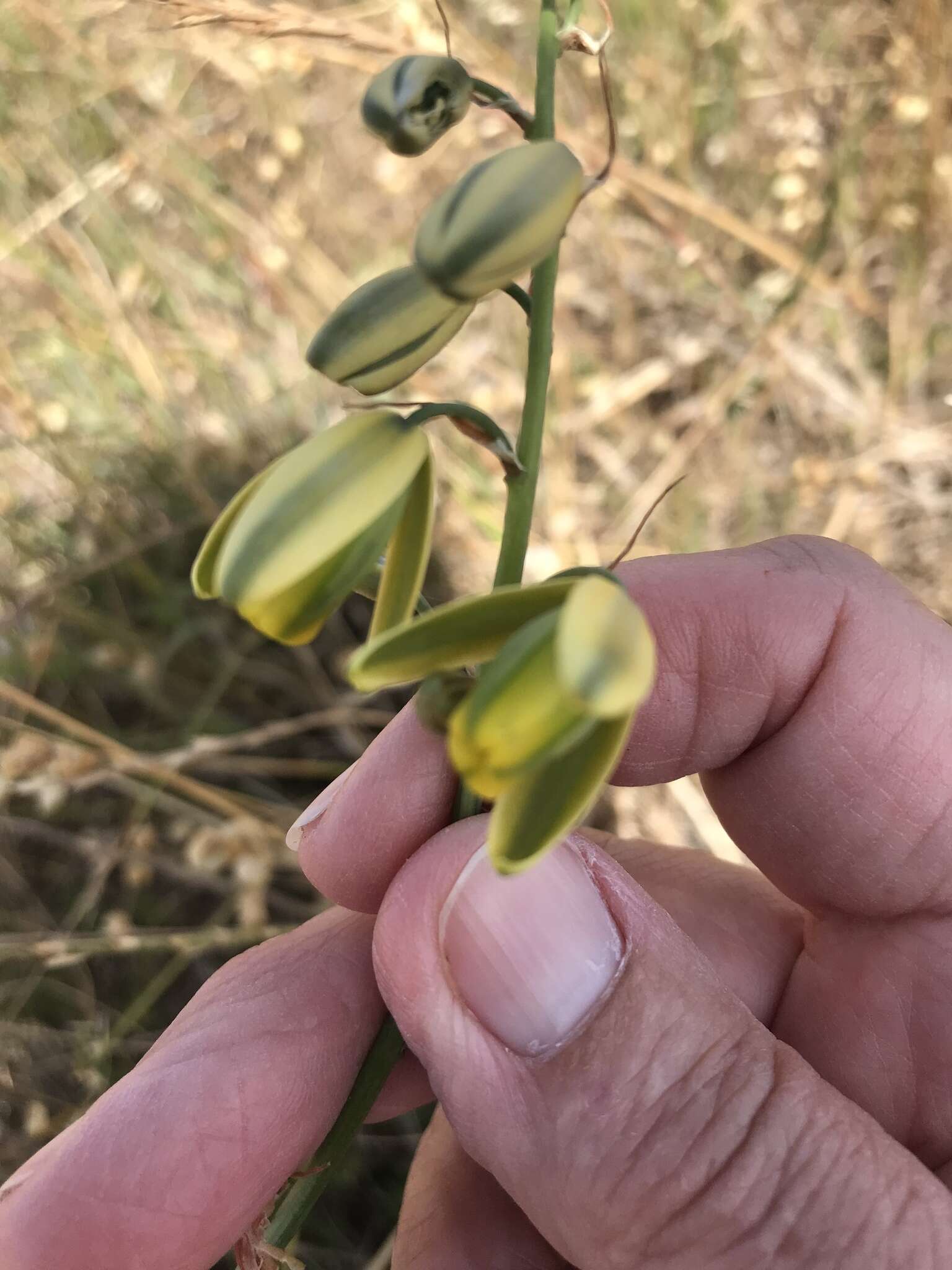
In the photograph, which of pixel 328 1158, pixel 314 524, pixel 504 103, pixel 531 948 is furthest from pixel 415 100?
pixel 328 1158

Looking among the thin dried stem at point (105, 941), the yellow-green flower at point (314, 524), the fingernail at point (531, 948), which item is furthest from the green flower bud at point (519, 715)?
the thin dried stem at point (105, 941)

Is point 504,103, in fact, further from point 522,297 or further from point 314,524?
point 314,524

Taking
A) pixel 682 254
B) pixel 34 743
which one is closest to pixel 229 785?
pixel 34 743

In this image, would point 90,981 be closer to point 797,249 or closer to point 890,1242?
point 890,1242

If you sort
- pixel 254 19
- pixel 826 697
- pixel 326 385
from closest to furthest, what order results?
pixel 254 19 → pixel 826 697 → pixel 326 385

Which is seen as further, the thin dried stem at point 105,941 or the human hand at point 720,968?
the thin dried stem at point 105,941

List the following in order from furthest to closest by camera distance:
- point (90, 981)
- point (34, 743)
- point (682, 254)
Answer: point (682, 254) → point (90, 981) → point (34, 743)

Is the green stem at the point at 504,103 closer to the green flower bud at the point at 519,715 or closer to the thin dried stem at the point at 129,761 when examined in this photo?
the green flower bud at the point at 519,715
